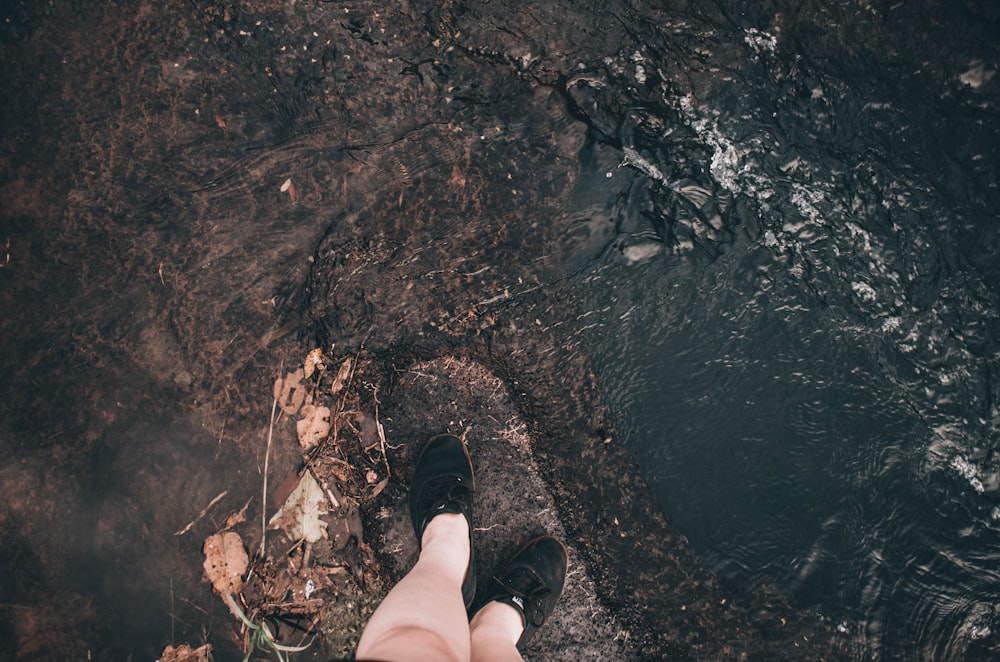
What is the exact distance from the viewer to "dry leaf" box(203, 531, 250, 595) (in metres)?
2.41

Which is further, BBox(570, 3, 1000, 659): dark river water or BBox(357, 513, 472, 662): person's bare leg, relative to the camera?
BBox(570, 3, 1000, 659): dark river water

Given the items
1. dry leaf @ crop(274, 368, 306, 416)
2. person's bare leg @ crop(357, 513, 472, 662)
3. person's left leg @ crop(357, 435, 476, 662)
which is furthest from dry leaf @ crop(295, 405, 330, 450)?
person's bare leg @ crop(357, 513, 472, 662)

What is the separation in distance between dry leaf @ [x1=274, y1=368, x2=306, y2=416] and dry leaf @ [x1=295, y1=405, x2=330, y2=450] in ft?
0.16

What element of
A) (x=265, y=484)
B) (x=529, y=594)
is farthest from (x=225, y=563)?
(x=529, y=594)

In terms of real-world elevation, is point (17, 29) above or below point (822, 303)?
above

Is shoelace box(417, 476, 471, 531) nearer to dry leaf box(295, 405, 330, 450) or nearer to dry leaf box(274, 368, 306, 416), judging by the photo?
dry leaf box(295, 405, 330, 450)

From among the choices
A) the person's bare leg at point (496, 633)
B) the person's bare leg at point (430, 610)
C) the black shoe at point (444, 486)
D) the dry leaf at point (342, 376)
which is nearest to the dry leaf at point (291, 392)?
the dry leaf at point (342, 376)

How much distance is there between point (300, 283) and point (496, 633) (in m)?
1.80

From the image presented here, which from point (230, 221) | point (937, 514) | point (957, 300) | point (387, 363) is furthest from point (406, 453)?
point (957, 300)

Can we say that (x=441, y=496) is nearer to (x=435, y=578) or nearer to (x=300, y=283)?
(x=435, y=578)

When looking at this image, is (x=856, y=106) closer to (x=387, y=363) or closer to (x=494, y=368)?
(x=494, y=368)

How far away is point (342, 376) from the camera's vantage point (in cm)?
245

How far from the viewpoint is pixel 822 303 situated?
2455mm

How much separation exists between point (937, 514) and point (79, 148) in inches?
173
